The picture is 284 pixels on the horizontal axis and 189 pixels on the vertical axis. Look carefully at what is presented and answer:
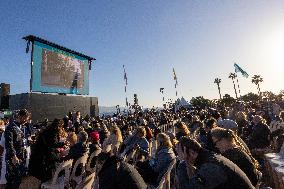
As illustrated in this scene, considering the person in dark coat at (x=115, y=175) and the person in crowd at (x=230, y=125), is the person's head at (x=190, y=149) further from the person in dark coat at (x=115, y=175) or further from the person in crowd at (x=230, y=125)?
the person in crowd at (x=230, y=125)

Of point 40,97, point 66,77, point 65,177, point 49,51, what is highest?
point 49,51

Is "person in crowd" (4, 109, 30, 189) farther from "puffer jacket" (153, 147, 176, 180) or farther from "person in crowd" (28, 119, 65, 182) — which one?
"puffer jacket" (153, 147, 176, 180)

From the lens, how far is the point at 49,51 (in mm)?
23953

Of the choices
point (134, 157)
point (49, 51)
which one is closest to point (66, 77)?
point (49, 51)

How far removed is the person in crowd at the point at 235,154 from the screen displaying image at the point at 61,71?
20.9 metres

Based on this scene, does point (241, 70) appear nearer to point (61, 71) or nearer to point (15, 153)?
point (61, 71)

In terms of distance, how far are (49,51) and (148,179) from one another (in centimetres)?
2093

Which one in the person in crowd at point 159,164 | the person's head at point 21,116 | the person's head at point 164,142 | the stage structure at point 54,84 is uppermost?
the stage structure at point 54,84

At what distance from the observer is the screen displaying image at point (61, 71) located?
76.5ft

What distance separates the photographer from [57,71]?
2477 centimetres

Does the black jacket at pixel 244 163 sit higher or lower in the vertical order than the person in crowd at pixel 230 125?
lower

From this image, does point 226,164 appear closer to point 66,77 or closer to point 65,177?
point 65,177

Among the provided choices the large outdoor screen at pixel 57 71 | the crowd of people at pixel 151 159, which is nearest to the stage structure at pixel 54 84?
the large outdoor screen at pixel 57 71

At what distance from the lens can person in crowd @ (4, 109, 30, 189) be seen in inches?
210
